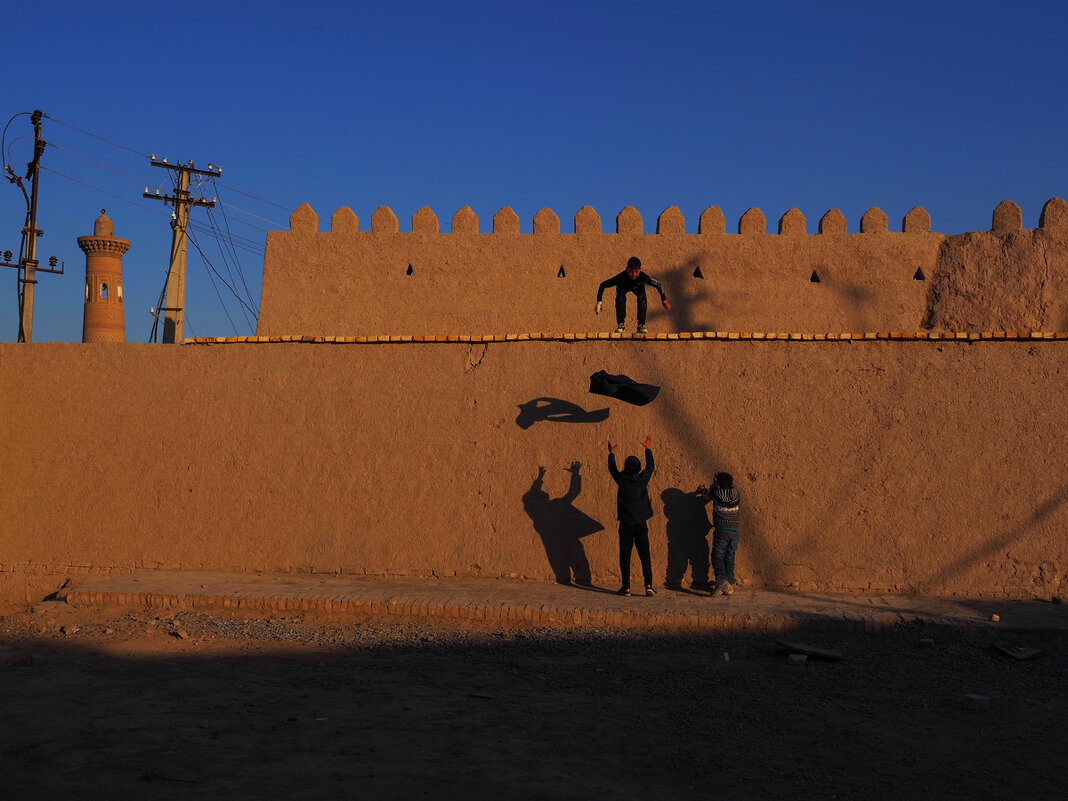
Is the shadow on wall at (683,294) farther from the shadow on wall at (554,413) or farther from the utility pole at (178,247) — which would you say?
the utility pole at (178,247)

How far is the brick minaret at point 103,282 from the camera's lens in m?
27.5

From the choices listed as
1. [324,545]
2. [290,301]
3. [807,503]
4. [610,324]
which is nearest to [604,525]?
[807,503]

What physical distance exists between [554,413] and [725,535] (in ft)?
6.73

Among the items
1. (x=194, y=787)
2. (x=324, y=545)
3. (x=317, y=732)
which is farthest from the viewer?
(x=324, y=545)

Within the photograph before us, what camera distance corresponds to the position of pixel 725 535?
823 centimetres

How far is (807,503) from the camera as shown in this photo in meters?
8.49

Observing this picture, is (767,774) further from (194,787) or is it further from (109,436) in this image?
(109,436)

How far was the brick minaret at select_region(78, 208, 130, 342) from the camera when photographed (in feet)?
90.2

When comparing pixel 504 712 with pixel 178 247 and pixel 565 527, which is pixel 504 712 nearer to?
pixel 565 527

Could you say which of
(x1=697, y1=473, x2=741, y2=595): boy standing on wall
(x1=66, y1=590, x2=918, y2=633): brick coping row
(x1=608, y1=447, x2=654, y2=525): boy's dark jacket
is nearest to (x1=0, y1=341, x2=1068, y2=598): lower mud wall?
(x1=697, y1=473, x2=741, y2=595): boy standing on wall

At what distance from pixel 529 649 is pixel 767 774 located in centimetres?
279

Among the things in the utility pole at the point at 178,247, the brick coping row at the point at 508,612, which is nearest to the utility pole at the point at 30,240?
the utility pole at the point at 178,247

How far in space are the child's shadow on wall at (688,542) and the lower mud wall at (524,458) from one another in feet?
0.09

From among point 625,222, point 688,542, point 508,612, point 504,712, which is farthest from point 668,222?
point 504,712
